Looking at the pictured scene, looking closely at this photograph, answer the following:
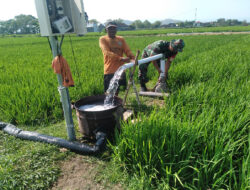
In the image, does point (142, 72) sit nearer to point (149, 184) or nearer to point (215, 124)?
point (215, 124)

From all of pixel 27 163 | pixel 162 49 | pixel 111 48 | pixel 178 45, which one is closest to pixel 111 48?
pixel 111 48

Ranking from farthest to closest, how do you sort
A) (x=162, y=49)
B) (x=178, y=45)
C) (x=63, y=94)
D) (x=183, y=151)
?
(x=162, y=49) < (x=178, y=45) < (x=63, y=94) < (x=183, y=151)

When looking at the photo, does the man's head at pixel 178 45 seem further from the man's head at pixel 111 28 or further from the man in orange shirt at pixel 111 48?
the man's head at pixel 111 28

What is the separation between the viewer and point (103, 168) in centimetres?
197

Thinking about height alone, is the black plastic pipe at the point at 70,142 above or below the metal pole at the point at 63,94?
below

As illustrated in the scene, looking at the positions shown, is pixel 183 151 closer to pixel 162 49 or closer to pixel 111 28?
pixel 111 28

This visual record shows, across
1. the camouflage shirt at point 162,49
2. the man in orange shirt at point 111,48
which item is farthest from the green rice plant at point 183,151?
the camouflage shirt at point 162,49

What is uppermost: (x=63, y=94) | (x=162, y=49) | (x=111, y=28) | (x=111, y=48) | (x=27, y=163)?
(x=111, y=28)

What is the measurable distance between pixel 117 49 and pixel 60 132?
67.3 inches

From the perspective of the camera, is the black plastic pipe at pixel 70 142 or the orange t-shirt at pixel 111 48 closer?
the black plastic pipe at pixel 70 142

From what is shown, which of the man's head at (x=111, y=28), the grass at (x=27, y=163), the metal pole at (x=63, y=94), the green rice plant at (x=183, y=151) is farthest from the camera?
the man's head at (x=111, y=28)

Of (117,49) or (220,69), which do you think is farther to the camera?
(220,69)

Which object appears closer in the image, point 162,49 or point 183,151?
point 183,151

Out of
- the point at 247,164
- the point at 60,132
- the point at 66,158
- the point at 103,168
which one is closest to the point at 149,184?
the point at 103,168
